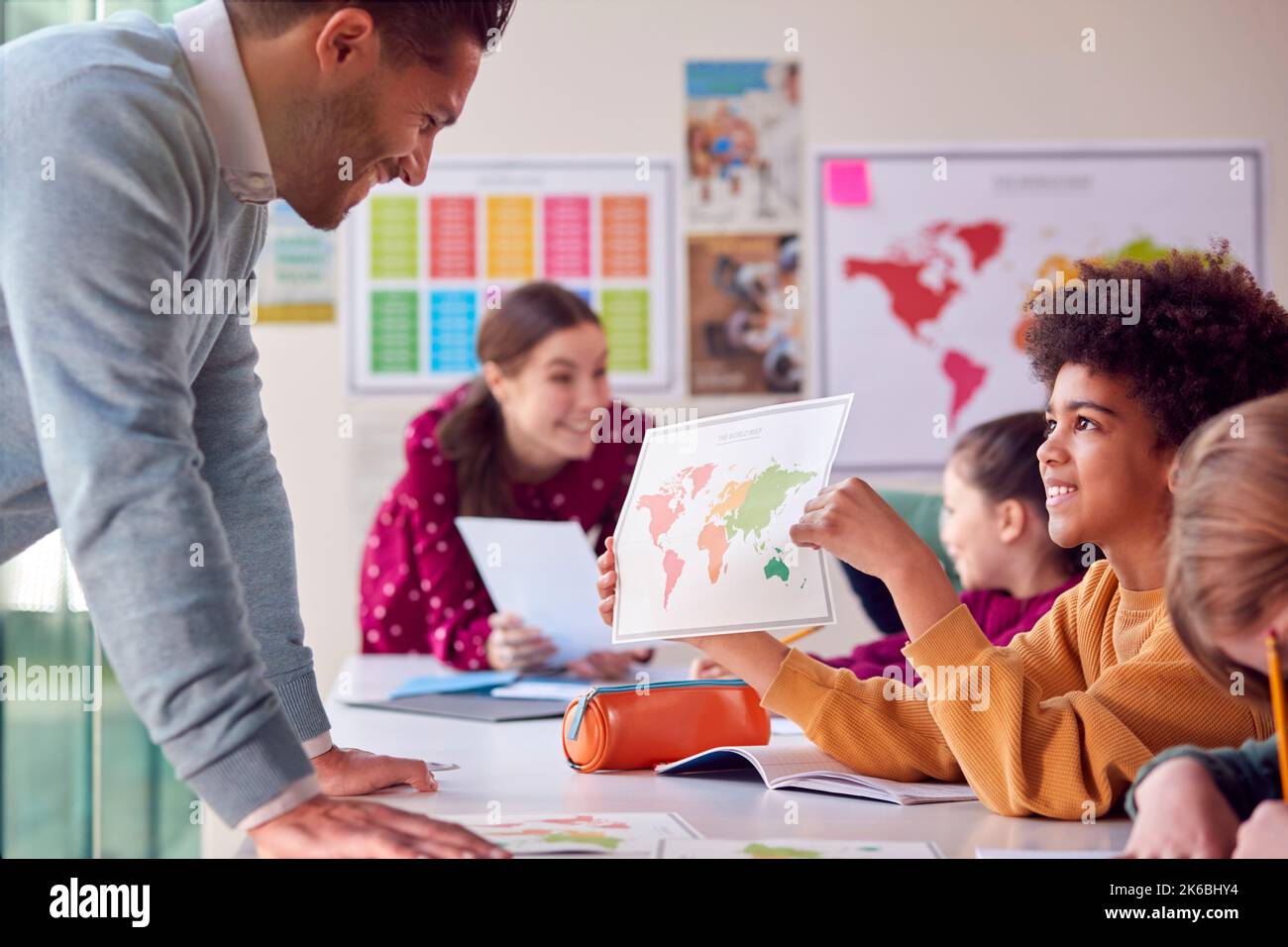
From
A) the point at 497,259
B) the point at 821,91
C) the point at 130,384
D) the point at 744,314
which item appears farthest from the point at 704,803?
the point at 821,91

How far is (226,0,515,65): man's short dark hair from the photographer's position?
0.92 m

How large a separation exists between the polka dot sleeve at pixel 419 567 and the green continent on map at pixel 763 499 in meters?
1.23

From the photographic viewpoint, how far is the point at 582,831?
0.90 meters

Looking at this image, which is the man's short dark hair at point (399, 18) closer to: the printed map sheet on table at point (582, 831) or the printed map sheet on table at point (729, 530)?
the printed map sheet on table at point (729, 530)

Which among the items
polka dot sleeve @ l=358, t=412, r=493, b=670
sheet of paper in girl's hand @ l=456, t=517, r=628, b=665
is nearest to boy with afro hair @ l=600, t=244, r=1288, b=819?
sheet of paper in girl's hand @ l=456, t=517, r=628, b=665

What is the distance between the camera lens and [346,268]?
3.33 m

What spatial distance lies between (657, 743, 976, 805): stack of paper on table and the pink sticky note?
90.5 inches

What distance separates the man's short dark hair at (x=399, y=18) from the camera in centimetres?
92

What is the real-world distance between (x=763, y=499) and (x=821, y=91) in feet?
8.00

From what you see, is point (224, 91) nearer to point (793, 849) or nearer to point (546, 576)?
point (793, 849)

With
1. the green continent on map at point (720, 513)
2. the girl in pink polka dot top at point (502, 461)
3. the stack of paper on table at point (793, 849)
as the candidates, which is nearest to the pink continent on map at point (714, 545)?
the green continent on map at point (720, 513)

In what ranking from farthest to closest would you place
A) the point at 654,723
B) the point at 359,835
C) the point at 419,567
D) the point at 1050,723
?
the point at 419,567 < the point at 654,723 < the point at 1050,723 < the point at 359,835
